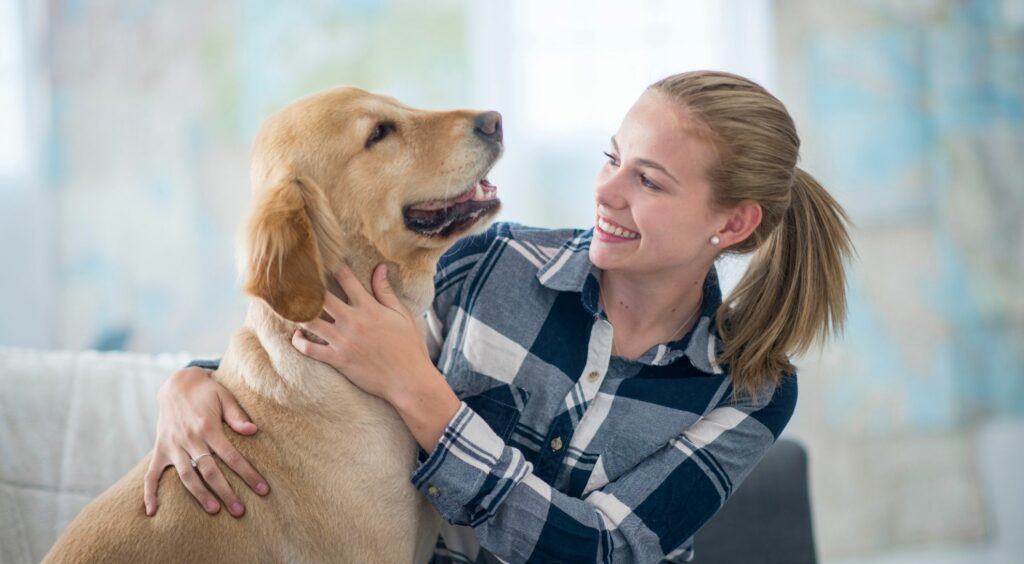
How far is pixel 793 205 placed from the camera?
5.28 ft

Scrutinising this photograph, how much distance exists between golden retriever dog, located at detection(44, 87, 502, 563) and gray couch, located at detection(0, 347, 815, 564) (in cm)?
44

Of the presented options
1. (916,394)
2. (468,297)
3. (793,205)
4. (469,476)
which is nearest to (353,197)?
(468,297)

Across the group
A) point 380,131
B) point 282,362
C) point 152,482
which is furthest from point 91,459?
point 380,131

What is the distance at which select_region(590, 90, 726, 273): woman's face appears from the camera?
1.48 metres

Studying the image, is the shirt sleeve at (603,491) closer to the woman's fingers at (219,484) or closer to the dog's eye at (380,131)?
the woman's fingers at (219,484)

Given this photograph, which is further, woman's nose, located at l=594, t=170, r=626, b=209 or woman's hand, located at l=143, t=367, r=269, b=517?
woman's nose, located at l=594, t=170, r=626, b=209

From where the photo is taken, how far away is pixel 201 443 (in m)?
1.27

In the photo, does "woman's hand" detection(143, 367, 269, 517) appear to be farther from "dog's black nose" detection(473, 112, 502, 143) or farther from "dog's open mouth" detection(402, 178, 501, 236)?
"dog's black nose" detection(473, 112, 502, 143)

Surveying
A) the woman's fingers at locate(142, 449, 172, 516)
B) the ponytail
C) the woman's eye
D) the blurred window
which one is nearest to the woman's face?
the woman's eye

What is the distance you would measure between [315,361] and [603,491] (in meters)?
0.52

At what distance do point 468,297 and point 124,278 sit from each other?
63.5 inches

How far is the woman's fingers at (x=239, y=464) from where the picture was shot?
4.09ft

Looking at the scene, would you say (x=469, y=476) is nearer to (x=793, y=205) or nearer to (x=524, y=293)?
(x=524, y=293)

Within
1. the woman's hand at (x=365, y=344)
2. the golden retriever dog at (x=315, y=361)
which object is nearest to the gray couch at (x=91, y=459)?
the golden retriever dog at (x=315, y=361)
